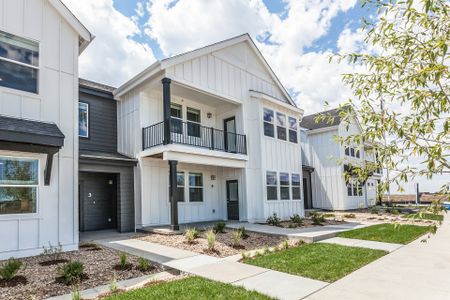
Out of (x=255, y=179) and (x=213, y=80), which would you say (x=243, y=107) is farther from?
(x=255, y=179)

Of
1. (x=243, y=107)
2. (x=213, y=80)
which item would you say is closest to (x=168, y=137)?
(x=213, y=80)

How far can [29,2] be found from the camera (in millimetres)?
8992

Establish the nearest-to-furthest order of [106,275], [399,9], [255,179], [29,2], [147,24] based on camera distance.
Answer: [399,9]
[106,275]
[29,2]
[147,24]
[255,179]

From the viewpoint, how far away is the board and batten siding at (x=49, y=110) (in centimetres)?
822

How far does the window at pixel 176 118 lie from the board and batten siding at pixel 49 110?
17.2 ft

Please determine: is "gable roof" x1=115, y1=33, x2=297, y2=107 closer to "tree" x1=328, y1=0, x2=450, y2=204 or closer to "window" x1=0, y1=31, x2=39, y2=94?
"window" x1=0, y1=31, x2=39, y2=94

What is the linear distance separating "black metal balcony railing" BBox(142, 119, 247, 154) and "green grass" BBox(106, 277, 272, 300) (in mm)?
7754

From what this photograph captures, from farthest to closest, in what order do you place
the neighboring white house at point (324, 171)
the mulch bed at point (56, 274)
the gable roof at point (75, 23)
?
the neighboring white house at point (324, 171) < the gable roof at point (75, 23) < the mulch bed at point (56, 274)

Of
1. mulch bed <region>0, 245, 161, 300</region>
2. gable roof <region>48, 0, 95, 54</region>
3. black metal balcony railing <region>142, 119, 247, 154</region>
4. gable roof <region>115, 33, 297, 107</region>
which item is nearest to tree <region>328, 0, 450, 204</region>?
mulch bed <region>0, 245, 161, 300</region>

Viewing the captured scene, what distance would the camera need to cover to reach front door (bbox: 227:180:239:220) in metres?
15.9

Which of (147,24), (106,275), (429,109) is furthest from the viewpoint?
(147,24)

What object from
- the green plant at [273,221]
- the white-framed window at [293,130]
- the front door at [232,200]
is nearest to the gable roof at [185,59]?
the white-framed window at [293,130]

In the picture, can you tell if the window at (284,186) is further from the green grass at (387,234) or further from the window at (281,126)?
the green grass at (387,234)

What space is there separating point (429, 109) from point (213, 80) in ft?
41.0
